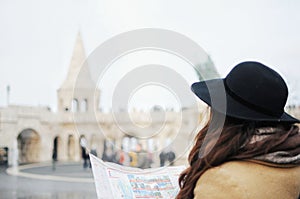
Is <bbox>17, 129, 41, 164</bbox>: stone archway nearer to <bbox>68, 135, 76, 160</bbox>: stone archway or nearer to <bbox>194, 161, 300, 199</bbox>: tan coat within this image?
<bbox>68, 135, 76, 160</bbox>: stone archway

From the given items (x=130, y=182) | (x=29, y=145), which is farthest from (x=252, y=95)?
(x=29, y=145)

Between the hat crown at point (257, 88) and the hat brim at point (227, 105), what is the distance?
1 cm

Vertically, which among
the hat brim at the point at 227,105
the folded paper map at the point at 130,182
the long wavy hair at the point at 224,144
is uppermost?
the hat brim at the point at 227,105

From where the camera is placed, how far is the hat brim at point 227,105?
1104mm

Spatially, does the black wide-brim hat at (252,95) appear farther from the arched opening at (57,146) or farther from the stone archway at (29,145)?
the arched opening at (57,146)

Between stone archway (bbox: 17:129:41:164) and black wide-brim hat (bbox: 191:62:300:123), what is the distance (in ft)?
106

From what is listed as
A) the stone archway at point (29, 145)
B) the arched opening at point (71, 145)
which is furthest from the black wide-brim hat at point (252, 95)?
the arched opening at point (71, 145)

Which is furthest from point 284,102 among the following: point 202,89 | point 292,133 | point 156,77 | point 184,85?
point 156,77

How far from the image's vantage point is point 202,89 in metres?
1.22

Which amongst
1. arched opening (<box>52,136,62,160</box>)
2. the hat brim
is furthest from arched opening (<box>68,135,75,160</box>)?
the hat brim

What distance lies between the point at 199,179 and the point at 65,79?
3358 cm

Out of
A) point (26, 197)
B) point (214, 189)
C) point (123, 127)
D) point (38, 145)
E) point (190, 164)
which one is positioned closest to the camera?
point (214, 189)

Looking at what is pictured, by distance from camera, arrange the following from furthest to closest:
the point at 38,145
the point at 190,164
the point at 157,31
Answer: the point at 38,145
the point at 157,31
the point at 190,164

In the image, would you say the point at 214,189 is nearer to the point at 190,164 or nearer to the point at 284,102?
the point at 190,164
